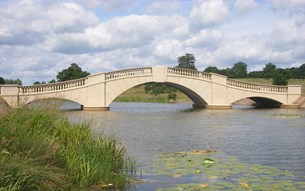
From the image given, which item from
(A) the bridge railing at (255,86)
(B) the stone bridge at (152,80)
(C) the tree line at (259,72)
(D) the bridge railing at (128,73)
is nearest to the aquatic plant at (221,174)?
(B) the stone bridge at (152,80)

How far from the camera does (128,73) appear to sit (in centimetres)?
4150

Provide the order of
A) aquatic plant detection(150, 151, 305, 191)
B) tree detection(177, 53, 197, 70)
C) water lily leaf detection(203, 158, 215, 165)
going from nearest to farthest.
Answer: aquatic plant detection(150, 151, 305, 191) → water lily leaf detection(203, 158, 215, 165) → tree detection(177, 53, 197, 70)

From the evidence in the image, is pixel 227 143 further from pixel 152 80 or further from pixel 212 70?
pixel 212 70

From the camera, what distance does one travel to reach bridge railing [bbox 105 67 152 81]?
40.7m

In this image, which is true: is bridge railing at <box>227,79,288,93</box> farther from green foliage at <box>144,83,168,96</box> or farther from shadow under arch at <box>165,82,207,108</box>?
green foliage at <box>144,83,168,96</box>

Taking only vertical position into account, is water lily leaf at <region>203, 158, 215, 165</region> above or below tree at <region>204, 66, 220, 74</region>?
below

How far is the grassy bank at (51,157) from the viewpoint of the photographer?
7.46 metres

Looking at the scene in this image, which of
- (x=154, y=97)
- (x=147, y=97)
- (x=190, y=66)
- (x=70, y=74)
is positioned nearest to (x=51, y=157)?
(x=154, y=97)

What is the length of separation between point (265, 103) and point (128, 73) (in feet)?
60.9

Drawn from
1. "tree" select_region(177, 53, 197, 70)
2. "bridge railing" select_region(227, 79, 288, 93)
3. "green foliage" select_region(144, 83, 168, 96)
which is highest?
"tree" select_region(177, 53, 197, 70)

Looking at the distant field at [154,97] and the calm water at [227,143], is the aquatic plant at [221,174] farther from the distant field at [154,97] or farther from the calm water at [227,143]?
the distant field at [154,97]

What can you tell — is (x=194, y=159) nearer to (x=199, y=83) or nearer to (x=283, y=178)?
(x=283, y=178)

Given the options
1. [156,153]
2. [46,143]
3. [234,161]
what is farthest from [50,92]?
[46,143]

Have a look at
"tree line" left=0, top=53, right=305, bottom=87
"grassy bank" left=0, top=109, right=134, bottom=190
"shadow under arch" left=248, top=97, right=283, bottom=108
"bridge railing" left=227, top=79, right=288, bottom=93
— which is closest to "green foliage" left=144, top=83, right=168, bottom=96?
"tree line" left=0, top=53, right=305, bottom=87
